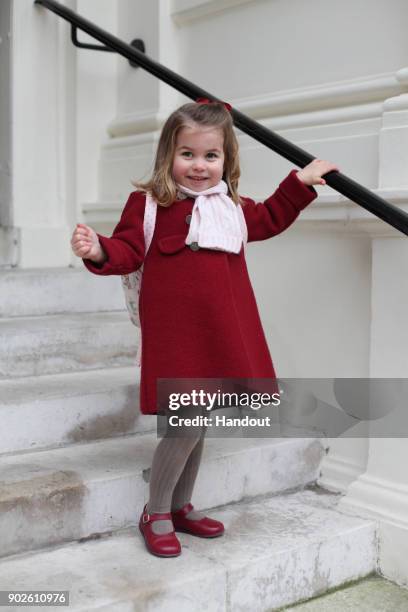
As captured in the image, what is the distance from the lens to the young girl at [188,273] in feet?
7.16

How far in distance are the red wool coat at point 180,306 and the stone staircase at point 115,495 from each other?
39 centimetres

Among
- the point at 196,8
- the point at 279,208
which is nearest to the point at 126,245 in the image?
the point at 279,208

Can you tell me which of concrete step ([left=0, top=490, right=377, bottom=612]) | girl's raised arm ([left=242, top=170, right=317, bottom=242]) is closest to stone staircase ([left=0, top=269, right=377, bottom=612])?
concrete step ([left=0, top=490, right=377, bottom=612])

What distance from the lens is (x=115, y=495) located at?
93.2 inches

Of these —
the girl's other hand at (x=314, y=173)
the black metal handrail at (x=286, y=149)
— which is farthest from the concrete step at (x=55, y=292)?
the girl's other hand at (x=314, y=173)

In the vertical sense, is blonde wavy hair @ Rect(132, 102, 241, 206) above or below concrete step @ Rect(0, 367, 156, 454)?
above

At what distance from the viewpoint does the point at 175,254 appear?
221cm

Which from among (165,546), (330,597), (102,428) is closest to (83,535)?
(165,546)

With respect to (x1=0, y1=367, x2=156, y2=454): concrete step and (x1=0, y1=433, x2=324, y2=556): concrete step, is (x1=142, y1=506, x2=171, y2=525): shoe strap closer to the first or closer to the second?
(x1=0, y1=433, x2=324, y2=556): concrete step

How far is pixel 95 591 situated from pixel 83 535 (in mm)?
335

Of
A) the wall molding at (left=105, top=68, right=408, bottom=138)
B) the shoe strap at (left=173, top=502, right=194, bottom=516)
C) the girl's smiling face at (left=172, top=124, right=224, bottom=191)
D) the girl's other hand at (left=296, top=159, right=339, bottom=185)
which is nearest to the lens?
the girl's smiling face at (left=172, top=124, right=224, bottom=191)

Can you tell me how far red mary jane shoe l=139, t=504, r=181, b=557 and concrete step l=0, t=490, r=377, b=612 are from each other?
0.07ft

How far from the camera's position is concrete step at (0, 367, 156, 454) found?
2514 millimetres

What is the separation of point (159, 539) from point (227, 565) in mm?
195
